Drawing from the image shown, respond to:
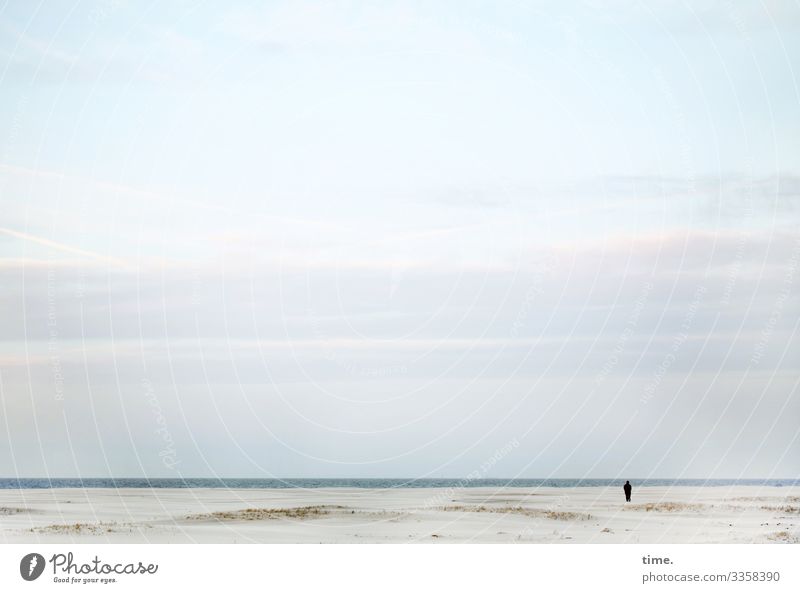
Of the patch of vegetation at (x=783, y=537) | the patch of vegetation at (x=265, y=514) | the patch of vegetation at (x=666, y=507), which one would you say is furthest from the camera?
the patch of vegetation at (x=666, y=507)

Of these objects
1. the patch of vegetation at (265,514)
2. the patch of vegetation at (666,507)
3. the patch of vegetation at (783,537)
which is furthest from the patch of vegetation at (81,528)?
the patch of vegetation at (783,537)

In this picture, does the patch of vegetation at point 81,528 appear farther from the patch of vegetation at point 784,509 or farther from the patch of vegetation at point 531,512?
the patch of vegetation at point 784,509

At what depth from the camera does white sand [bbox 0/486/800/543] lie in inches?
705

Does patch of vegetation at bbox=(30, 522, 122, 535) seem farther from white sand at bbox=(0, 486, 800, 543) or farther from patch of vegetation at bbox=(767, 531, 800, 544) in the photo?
patch of vegetation at bbox=(767, 531, 800, 544)

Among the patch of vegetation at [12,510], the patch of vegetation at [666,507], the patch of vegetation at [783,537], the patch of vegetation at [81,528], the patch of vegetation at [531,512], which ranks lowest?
the patch of vegetation at [666,507]

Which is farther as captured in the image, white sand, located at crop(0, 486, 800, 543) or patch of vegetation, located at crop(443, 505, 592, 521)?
patch of vegetation, located at crop(443, 505, 592, 521)

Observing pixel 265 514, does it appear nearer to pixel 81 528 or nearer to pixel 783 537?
pixel 81 528

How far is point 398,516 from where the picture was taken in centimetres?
1978

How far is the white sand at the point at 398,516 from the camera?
17.9m

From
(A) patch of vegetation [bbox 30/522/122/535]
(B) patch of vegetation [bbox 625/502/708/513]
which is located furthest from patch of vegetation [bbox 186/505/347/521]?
(B) patch of vegetation [bbox 625/502/708/513]

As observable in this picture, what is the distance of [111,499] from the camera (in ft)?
69.1
